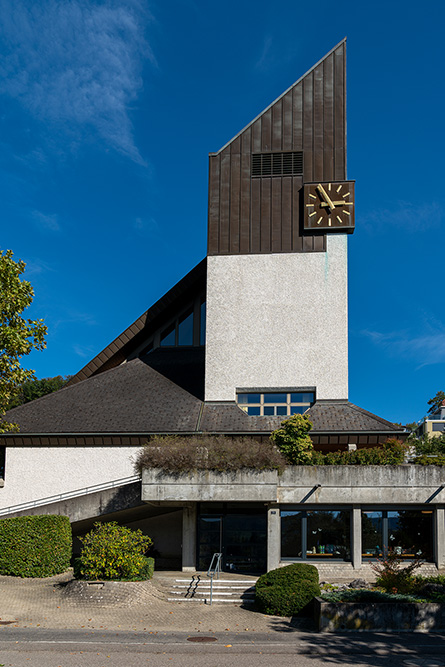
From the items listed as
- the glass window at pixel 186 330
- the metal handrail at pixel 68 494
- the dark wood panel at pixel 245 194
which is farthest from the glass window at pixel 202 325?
the metal handrail at pixel 68 494

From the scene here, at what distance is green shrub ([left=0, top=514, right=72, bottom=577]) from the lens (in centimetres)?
2250

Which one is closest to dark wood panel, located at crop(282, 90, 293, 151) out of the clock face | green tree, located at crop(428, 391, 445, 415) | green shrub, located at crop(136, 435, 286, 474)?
the clock face

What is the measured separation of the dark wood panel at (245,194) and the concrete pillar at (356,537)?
523 inches

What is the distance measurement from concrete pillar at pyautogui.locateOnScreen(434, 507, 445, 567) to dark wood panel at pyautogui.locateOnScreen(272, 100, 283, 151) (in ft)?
58.9

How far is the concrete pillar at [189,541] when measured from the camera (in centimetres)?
2350

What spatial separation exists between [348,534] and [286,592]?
548 cm

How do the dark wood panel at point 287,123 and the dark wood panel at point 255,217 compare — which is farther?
the dark wood panel at point 287,123

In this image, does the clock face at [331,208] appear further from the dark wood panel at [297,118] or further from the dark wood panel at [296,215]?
the dark wood panel at [297,118]

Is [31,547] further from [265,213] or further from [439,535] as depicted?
[265,213]

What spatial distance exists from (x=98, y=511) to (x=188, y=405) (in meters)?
6.76

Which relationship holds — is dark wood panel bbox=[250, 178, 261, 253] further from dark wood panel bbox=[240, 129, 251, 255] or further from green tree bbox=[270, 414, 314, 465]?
green tree bbox=[270, 414, 314, 465]

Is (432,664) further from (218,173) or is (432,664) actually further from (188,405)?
(218,173)

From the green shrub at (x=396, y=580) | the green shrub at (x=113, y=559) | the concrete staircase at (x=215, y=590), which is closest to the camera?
the green shrub at (x=396, y=580)

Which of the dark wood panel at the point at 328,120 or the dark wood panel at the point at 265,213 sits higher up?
the dark wood panel at the point at 328,120
